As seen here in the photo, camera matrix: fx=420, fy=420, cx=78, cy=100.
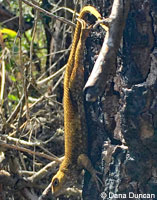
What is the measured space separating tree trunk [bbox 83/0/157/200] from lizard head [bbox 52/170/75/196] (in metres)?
0.96

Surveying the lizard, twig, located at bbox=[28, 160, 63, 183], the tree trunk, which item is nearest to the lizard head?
the lizard

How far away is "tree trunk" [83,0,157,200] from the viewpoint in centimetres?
183

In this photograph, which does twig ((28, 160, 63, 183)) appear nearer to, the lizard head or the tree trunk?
the lizard head

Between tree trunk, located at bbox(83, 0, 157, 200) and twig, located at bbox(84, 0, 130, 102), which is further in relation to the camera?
tree trunk, located at bbox(83, 0, 157, 200)

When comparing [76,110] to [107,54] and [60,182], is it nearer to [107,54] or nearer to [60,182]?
[60,182]

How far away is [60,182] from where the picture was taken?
314 centimetres

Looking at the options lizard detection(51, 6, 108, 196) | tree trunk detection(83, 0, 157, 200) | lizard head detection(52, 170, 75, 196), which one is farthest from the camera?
lizard head detection(52, 170, 75, 196)

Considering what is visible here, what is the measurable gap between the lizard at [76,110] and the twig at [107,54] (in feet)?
1.17

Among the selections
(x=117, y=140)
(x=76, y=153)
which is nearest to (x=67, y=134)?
(x=76, y=153)

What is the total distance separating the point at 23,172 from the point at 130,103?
179cm

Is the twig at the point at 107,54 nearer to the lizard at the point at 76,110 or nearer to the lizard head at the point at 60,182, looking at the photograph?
the lizard at the point at 76,110

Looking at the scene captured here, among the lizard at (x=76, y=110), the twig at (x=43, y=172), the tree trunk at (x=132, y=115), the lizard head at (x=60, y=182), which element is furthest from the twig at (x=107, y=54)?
the twig at (x=43, y=172)

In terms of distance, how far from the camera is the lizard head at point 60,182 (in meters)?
3.12

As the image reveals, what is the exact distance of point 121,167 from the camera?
200 cm
